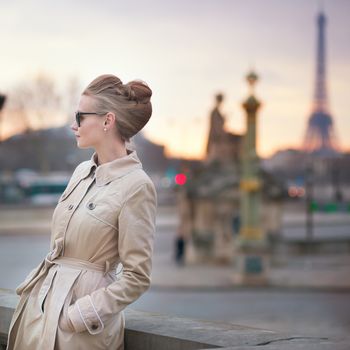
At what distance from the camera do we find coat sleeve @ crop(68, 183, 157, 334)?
365cm

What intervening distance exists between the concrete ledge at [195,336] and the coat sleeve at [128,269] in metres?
0.33

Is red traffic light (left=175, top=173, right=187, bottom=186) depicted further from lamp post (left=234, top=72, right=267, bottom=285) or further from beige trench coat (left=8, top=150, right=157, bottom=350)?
beige trench coat (left=8, top=150, right=157, bottom=350)

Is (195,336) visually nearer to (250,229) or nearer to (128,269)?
(128,269)

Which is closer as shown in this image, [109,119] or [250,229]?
[109,119]

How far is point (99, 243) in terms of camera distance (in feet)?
12.4

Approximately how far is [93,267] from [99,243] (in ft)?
0.33

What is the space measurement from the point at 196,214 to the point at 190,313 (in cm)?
1084

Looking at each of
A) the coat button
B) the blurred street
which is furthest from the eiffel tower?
the coat button

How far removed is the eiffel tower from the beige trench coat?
104m

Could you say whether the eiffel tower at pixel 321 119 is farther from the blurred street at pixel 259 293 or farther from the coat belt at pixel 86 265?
the coat belt at pixel 86 265

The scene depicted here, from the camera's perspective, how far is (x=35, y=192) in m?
73.0

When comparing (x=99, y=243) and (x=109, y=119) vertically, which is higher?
(x=109, y=119)

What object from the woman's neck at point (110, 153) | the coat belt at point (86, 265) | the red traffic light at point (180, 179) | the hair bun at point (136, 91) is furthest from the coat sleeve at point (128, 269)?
the red traffic light at point (180, 179)

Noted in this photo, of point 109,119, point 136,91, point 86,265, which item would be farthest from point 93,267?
point 136,91
